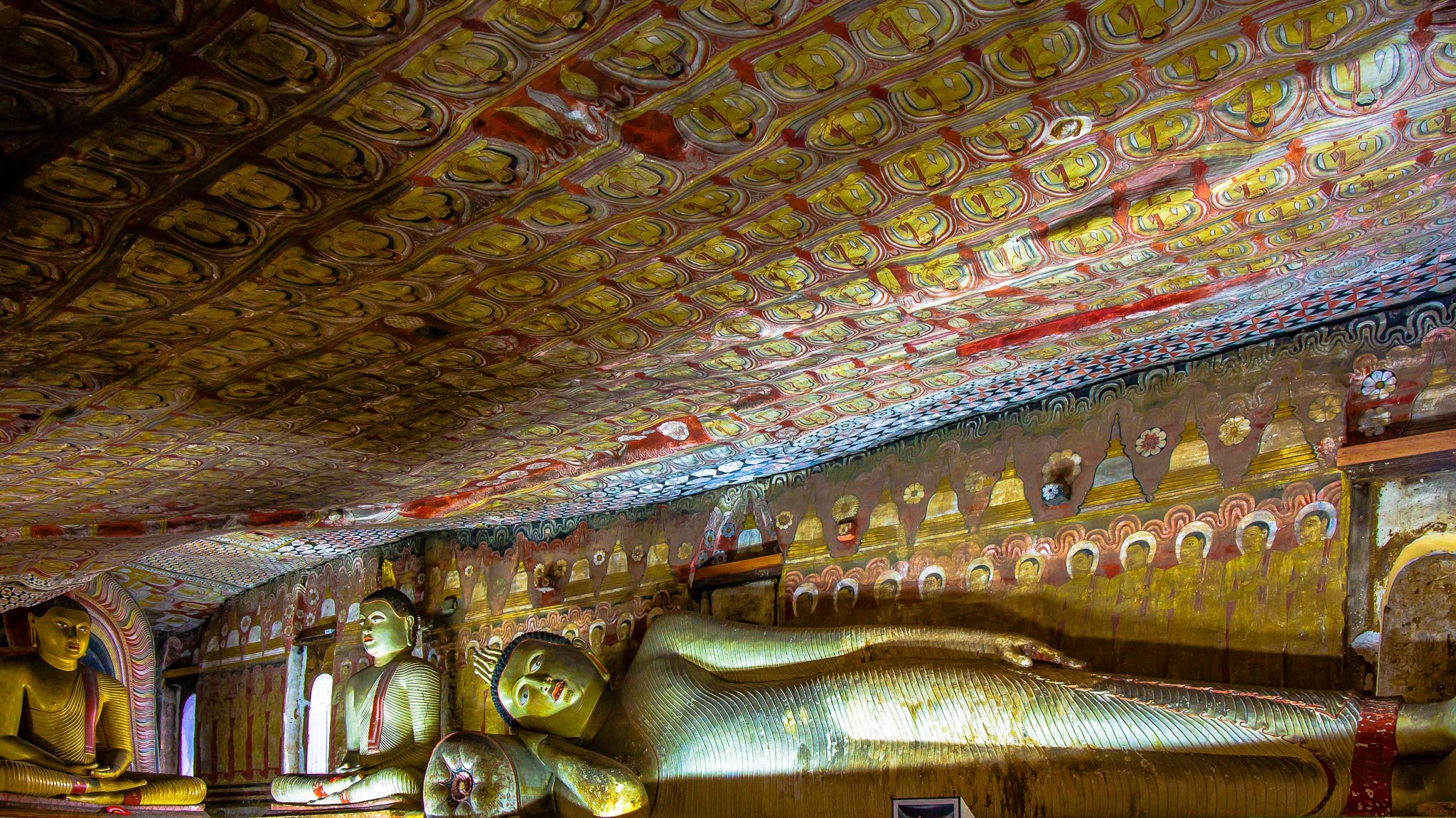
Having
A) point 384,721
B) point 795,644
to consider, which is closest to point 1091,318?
point 795,644

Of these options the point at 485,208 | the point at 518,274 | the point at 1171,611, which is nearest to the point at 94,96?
the point at 485,208

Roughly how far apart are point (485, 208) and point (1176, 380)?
3.09 metres

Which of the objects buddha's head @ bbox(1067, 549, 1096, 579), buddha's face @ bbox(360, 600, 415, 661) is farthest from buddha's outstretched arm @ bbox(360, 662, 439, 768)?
buddha's head @ bbox(1067, 549, 1096, 579)

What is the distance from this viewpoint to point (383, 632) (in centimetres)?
735

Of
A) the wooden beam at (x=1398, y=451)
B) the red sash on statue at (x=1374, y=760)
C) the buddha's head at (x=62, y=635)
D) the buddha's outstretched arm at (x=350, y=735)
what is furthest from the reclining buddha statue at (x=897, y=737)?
the buddha's head at (x=62, y=635)

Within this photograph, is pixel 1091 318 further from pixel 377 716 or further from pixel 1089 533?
pixel 377 716

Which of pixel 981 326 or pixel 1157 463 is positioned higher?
pixel 981 326

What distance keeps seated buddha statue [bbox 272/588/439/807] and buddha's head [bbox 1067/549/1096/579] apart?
3.45 meters

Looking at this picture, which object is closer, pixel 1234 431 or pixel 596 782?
pixel 1234 431

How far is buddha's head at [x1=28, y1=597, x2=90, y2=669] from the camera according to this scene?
7.20m

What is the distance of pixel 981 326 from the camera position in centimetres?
430

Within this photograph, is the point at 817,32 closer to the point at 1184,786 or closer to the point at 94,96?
the point at 94,96

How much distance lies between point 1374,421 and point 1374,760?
1.28m

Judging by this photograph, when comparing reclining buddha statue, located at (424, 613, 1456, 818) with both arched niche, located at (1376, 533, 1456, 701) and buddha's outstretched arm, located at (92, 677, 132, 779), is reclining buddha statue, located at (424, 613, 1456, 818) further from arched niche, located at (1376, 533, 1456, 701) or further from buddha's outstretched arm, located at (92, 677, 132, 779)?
buddha's outstretched arm, located at (92, 677, 132, 779)
